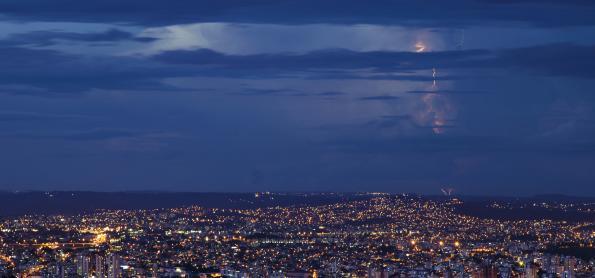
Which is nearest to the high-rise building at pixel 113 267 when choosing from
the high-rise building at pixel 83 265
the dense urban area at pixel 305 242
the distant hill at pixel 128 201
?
the dense urban area at pixel 305 242

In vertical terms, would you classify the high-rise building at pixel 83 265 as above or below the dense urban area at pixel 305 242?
below

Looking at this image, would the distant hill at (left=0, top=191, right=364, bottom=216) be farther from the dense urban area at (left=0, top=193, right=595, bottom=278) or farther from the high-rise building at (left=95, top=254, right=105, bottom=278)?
the high-rise building at (left=95, top=254, right=105, bottom=278)

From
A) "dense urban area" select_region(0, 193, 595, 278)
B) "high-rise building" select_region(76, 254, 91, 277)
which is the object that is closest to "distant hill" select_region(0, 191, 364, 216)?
"dense urban area" select_region(0, 193, 595, 278)

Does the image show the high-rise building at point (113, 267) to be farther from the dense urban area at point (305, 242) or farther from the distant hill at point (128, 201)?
the distant hill at point (128, 201)

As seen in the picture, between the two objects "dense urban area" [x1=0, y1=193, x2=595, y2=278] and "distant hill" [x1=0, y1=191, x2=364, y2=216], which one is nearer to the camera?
"dense urban area" [x1=0, y1=193, x2=595, y2=278]

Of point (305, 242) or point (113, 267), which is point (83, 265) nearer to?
point (113, 267)

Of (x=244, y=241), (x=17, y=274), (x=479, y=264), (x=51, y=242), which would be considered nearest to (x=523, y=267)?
(x=479, y=264)

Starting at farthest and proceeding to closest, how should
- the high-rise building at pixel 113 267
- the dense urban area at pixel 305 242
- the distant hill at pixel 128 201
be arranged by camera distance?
the distant hill at pixel 128 201
the dense urban area at pixel 305 242
the high-rise building at pixel 113 267

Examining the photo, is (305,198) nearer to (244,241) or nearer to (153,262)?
(244,241)

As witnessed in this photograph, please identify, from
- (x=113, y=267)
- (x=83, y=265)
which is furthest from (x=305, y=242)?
(x=113, y=267)
